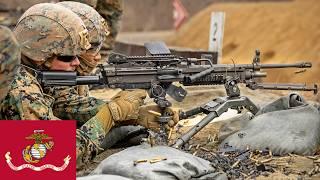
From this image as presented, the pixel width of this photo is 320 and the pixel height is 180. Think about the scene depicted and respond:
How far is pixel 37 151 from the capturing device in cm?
425

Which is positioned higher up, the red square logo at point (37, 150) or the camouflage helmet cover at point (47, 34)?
the camouflage helmet cover at point (47, 34)

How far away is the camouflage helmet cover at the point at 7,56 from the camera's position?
388cm

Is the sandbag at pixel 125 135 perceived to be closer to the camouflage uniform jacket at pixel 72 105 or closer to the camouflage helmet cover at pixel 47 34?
the camouflage uniform jacket at pixel 72 105

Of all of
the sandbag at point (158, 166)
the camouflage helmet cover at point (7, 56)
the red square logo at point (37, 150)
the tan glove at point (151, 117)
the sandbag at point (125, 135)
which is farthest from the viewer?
the sandbag at point (125, 135)

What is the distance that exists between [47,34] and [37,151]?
123cm

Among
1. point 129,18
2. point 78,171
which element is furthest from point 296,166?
point 129,18

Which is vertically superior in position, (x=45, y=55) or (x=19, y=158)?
(x=45, y=55)

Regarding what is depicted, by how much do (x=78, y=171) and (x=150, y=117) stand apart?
27.8 inches

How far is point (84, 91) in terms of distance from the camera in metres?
6.60

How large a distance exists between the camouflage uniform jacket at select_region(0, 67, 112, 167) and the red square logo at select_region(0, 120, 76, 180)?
684 mm

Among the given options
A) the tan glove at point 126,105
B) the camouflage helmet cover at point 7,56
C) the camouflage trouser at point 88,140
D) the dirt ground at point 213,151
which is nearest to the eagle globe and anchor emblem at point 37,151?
the camouflage helmet cover at point 7,56

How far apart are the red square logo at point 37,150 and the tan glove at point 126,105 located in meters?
1.23

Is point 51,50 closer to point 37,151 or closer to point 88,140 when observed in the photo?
point 88,140

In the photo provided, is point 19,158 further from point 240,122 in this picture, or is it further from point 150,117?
point 240,122
